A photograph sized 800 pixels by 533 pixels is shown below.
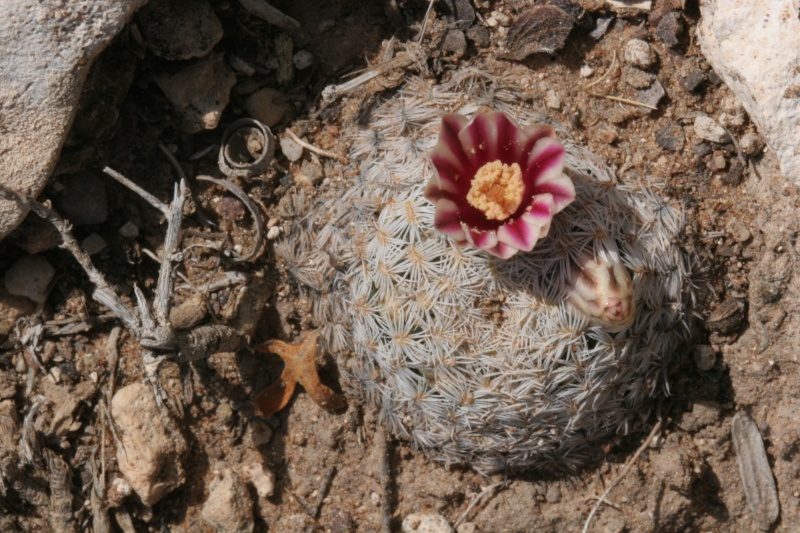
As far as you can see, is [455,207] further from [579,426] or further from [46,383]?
[46,383]

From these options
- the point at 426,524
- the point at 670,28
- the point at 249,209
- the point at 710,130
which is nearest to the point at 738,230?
the point at 710,130

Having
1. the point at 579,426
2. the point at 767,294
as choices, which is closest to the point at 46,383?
the point at 579,426

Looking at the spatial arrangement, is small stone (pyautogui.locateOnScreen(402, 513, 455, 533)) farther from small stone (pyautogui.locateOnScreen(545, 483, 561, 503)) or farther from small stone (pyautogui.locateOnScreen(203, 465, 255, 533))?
small stone (pyautogui.locateOnScreen(203, 465, 255, 533))

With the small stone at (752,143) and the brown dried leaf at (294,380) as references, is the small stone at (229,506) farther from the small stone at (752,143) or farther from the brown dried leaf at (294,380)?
the small stone at (752,143)

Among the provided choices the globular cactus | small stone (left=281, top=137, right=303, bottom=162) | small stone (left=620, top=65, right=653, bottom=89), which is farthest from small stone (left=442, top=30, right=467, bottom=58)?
small stone (left=281, top=137, right=303, bottom=162)

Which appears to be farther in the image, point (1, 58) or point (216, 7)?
point (216, 7)
